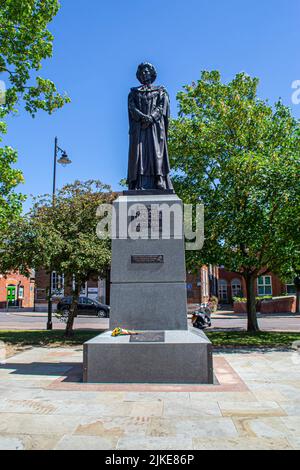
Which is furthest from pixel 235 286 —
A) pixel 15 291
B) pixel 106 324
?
pixel 106 324

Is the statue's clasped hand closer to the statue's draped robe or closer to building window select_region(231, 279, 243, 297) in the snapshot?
the statue's draped robe

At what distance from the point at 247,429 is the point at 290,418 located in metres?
0.78

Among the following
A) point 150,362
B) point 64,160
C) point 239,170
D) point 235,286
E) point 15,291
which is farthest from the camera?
point 235,286

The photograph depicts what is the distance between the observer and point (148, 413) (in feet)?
17.0

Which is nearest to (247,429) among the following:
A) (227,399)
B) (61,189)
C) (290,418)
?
(290,418)

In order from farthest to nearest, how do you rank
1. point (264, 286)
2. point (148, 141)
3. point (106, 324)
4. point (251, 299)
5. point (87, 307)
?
point (264, 286), point (87, 307), point (106, 324), point (251, 299), point (148, 141)

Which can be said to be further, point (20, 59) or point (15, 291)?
point (15, 291)

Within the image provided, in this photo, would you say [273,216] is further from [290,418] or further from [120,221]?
[290,418]

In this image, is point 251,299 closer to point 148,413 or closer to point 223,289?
point 148,413

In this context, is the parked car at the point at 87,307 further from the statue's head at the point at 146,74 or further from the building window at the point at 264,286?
the statue's head at the point at 146,74

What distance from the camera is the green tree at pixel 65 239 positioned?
14.0 meters

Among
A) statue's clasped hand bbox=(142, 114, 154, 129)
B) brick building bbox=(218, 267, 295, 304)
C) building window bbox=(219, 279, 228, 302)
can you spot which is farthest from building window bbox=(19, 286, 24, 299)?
statue's clasped hand bbox=(142, 114, 154, 129)

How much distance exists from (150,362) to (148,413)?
68.9 inches

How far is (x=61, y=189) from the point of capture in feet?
53.2
